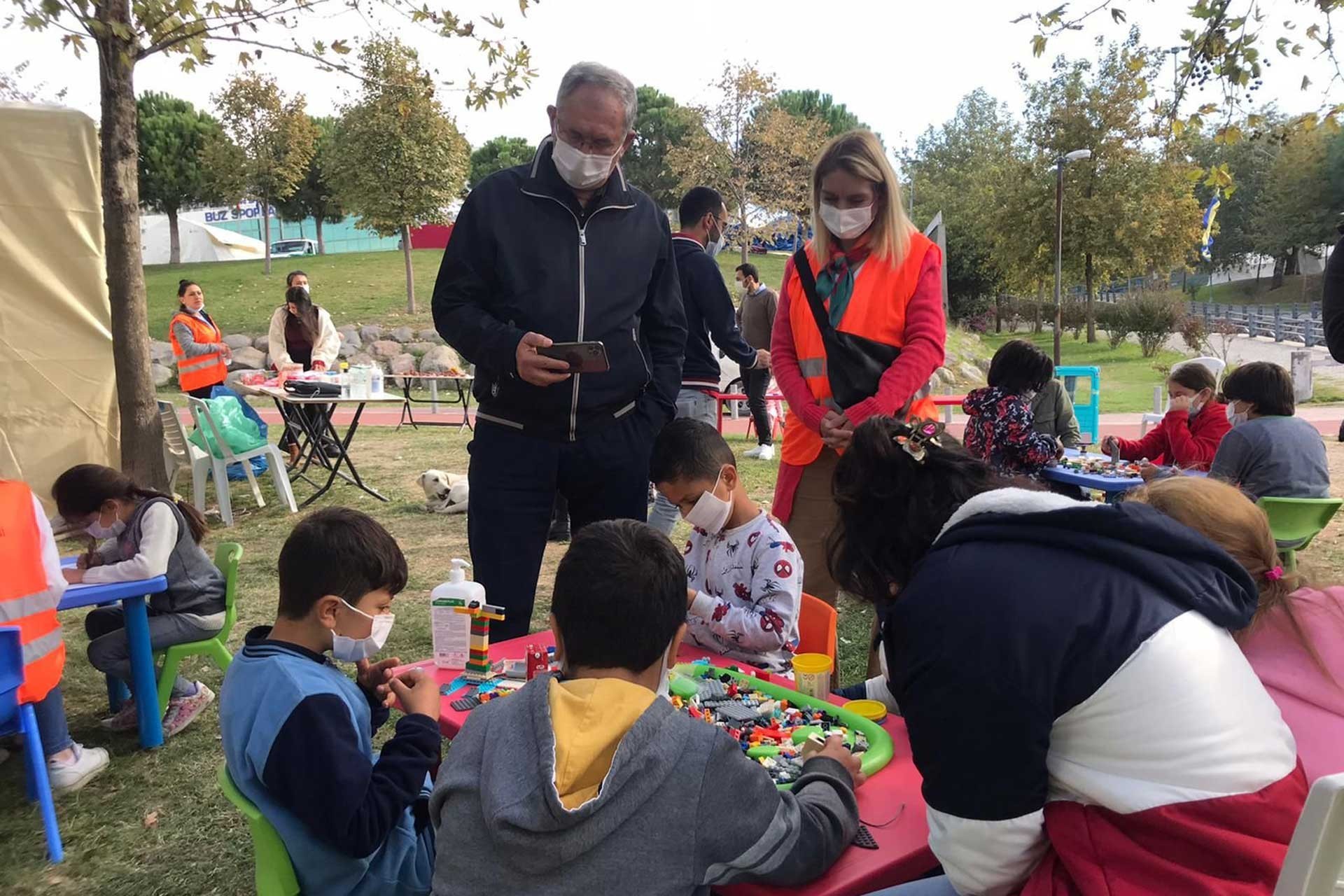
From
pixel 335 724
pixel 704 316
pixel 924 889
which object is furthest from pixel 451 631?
pixel 704 316

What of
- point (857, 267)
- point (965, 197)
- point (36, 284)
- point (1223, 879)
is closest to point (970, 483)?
point (1223, 879)

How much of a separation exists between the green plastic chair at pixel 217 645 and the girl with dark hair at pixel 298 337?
5537 mm

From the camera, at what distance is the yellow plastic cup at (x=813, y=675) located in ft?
7.47

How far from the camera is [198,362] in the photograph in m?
8.85

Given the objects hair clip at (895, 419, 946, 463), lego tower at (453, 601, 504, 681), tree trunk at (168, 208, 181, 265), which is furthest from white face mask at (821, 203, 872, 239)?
tree trunk at (168, 208, 181, 265)

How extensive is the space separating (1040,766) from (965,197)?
45809 mm

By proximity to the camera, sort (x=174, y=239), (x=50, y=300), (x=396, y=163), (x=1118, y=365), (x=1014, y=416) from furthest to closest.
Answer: (x=174, y=239), (x=396, y=163), (x=1118, y=365), (x=50, y=300), (x=1014, y=416)

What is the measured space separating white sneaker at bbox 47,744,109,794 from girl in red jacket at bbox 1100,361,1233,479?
5682 millimetres

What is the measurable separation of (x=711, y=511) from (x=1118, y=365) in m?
23.3

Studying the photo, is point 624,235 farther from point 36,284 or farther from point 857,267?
Result: point 36,284

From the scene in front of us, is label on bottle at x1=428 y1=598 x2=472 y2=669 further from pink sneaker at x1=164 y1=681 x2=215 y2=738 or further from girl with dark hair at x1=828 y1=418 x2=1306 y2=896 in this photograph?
pink sneaker at x1=164 y1=681 x2=215 y2=738

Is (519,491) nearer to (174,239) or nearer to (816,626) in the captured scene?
(816,626)

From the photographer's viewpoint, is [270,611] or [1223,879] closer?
[1223,879]

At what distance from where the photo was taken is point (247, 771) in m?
1.82
